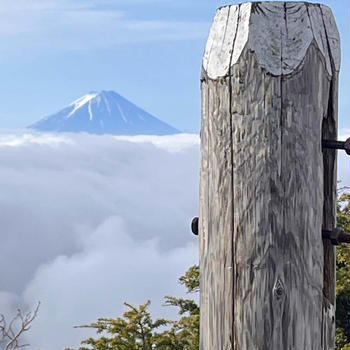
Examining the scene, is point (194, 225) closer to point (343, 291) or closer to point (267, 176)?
point (267, 176)

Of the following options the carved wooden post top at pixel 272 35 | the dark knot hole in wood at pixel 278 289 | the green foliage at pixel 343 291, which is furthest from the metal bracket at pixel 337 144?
the green foliage at pixel 343 291

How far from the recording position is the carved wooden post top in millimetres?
2332

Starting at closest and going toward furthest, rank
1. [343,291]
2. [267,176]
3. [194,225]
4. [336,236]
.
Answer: [267,176] → [336,236] → [194,225] → [343,291]

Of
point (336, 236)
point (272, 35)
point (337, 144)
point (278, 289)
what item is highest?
point (272, 35)

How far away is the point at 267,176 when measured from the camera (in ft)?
7.59

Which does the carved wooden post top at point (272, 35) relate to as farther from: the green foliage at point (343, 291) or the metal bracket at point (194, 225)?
the green foliage at point (343, 291)

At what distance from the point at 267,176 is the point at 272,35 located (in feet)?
1.43

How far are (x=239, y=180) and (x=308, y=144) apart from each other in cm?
24

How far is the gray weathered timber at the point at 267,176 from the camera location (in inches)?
91.1

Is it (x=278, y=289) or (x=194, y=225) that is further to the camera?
(x=194, y=225)

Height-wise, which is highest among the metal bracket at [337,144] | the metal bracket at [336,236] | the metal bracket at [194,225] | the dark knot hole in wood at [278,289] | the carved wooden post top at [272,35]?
the carved wooden post top at [272,35]

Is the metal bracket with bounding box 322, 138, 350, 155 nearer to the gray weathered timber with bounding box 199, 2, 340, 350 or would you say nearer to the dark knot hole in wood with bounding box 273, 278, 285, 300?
the gray weathered timber with bounding box 199, 2, 340, 350

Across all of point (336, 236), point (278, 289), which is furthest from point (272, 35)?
point (278, 289)

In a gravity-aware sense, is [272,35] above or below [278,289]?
above
